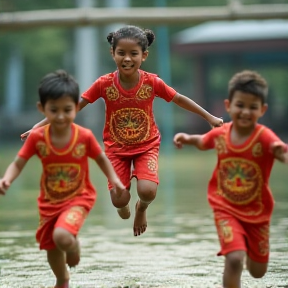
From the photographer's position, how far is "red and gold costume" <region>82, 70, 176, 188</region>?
7.83 metres

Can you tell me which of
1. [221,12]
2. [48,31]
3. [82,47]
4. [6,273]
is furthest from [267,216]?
[48,31]

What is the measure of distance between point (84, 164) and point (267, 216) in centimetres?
121

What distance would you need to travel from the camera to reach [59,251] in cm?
646

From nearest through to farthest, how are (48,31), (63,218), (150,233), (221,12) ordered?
(63,218) → (150,233) → (221,12) → (48,31)

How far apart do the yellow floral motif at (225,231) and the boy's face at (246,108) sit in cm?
62

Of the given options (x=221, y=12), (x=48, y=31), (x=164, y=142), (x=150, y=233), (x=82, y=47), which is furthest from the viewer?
(x=48, y=31)

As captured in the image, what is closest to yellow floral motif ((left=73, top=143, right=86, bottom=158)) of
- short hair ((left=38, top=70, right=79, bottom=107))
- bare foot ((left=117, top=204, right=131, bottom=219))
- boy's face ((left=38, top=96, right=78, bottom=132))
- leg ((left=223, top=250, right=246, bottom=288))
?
boy's face ((left=38, top=96, right=78, bottom=132))

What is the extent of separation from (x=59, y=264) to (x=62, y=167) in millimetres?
705

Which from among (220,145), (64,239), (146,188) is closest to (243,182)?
(220,145)

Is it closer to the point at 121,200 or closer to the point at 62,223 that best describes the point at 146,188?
the point at 121,200

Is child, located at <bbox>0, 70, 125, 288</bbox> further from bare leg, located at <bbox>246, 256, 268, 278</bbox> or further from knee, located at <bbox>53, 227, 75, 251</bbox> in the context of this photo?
bare leg, located at <bbox>246, 256, 268, 278</bbox>

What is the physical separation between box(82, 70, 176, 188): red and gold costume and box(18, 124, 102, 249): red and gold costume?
1551 millimetres

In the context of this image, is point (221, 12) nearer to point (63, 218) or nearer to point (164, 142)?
point (63, 218)

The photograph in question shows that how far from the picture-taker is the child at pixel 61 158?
6184 millimetres
